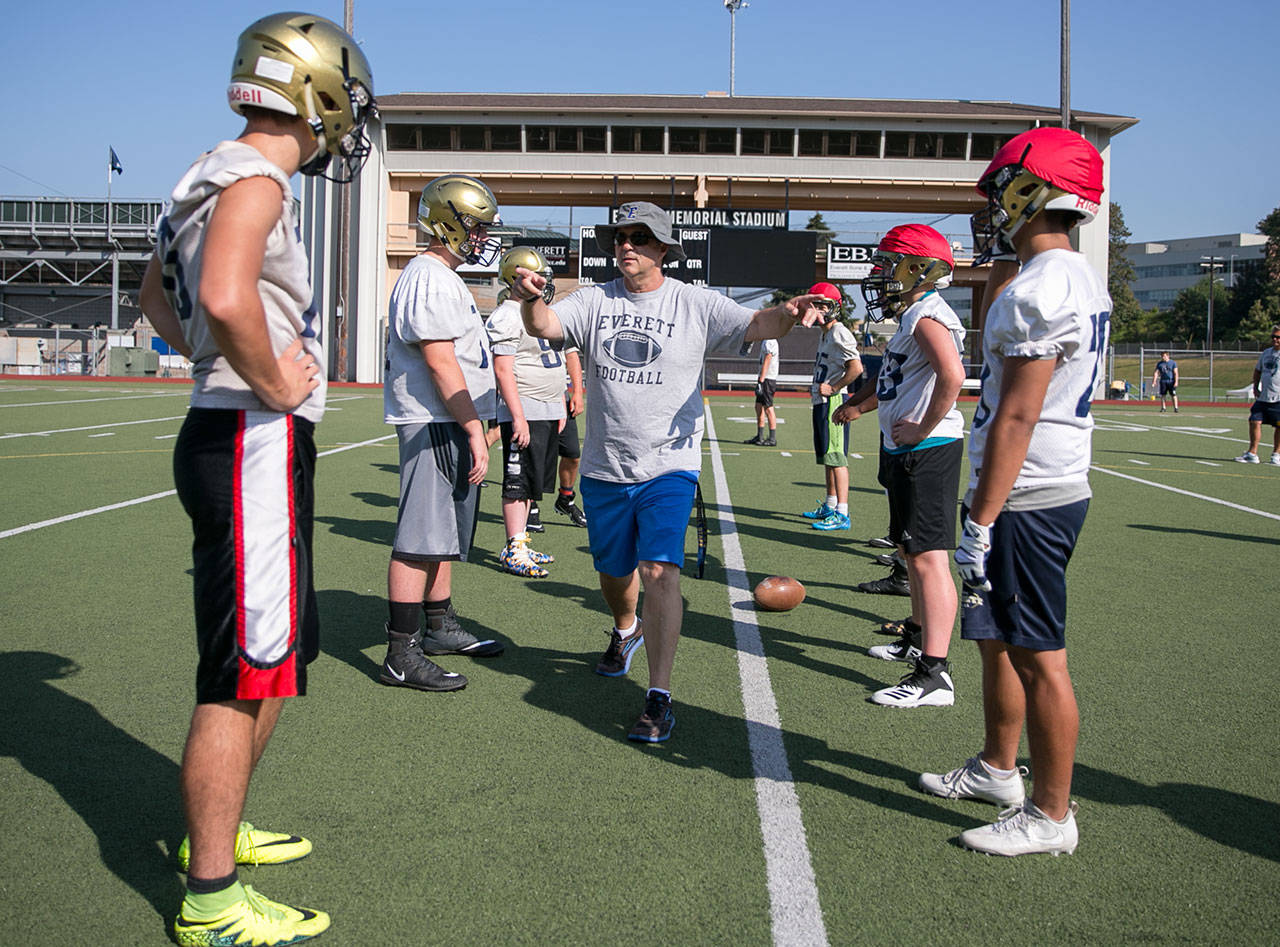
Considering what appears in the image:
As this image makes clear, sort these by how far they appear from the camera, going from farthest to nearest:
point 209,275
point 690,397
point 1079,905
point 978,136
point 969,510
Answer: point 978,136 → point 690,397 → point 969,510 → point 1079,905 → point 209,275

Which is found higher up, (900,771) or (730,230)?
(730,230)

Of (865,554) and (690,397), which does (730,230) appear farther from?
(690,397)

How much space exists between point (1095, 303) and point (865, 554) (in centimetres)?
553

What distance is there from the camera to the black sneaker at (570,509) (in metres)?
9.43

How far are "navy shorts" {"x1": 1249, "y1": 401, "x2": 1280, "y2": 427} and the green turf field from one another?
362 inches

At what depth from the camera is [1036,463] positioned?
3020 mm

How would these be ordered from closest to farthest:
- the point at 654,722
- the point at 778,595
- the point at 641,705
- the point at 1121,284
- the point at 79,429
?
the point at 654,722, the point at 641,705, the point at 778,595, the point at 79,429, the point at 1121,284

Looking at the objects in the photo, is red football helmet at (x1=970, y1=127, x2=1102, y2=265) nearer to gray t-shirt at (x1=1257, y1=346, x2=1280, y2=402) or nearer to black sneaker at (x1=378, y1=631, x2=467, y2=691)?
black sneaker at (x1=378, y1=631, x2=467, y2=691)

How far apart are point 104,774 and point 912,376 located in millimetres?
3835

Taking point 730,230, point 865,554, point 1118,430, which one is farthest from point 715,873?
point 730,230

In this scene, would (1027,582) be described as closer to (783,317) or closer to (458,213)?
(783,317)

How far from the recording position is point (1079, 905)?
2844 mm

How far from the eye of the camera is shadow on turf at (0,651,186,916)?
2949mm

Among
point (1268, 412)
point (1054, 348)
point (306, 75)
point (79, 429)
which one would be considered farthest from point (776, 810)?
point (79, 429)
